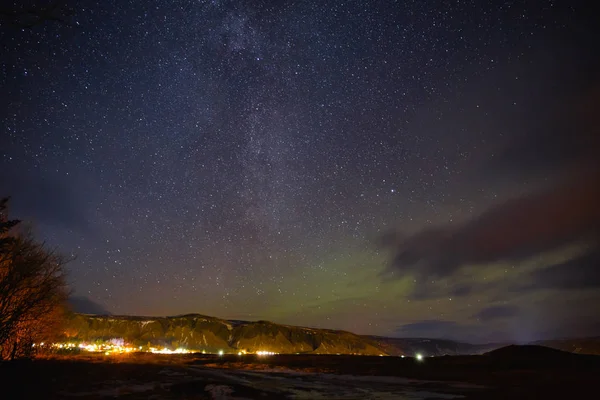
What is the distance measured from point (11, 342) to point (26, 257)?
11778 millimetres

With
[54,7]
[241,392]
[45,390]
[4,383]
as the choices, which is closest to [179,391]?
[241,392]

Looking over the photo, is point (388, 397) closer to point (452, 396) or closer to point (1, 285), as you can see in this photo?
point (452, 396)

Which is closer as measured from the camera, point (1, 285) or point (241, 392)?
point (241, 392)

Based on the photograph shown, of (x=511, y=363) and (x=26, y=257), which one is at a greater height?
(x=26, y=257)

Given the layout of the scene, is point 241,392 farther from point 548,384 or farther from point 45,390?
point 548,384

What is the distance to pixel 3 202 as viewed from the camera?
26.5 metres

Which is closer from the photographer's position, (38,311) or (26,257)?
(26,257)

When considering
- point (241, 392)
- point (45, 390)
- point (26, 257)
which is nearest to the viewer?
point (45, 390)

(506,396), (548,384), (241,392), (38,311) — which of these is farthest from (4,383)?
(548,384)

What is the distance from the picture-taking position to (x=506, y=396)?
17453mm

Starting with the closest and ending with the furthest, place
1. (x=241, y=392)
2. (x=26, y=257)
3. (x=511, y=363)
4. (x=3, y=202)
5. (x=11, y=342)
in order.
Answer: (x=241, y=392) → (x=3, y=202) → (x=26, y=257) → (x=511, y=363) → (x=11, y=342)

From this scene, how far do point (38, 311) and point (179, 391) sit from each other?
81.3ft

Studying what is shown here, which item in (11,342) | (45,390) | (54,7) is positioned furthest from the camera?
(11,342)

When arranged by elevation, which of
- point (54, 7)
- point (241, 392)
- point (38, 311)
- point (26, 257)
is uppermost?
point (54, 7)
